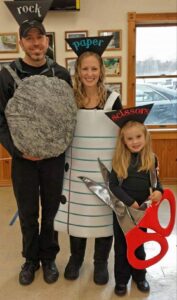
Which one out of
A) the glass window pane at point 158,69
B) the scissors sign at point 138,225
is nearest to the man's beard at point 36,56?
the scissors sign at point 138,225

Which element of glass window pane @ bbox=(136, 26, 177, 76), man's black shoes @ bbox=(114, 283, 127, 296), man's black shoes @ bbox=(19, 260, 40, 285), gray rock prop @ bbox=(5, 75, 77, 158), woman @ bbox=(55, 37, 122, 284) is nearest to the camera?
gray rock prop @ bbox=(5, 75, 77, 158)

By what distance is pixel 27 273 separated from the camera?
186 centimetres

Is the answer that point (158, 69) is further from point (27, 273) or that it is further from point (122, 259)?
point (27, 273)

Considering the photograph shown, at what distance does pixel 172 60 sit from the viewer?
11.9ft

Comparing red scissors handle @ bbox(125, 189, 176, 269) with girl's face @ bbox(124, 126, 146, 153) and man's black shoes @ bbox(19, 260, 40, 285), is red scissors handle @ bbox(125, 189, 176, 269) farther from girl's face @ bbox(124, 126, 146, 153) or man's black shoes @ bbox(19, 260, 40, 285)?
man's black shoes @ bbox(19, 260, 40, 285)

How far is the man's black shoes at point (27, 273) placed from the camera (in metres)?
1.84

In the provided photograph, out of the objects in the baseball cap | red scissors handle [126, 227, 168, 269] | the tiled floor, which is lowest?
the tiled floor

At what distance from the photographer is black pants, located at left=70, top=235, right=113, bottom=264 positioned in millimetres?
1784

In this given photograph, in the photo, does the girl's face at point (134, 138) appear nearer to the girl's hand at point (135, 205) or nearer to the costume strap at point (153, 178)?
the costume strap at point (153, 178)

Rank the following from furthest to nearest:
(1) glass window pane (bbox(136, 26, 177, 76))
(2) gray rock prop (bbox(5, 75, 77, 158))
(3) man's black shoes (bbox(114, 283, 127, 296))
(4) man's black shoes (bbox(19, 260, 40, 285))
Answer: (1) glass window pane (bbox(136, 26, 177, 76))
(4) man's black shoes (bbox(19, 260, 40, 285))
(3) man's black shoes (bbox(114, 283, 127, 296))
(2) gray rock prop (bbox(5, 75, 77, 158))

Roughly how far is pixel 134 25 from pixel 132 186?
2.29 metres

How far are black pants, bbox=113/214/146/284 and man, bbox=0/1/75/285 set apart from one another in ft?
1.18

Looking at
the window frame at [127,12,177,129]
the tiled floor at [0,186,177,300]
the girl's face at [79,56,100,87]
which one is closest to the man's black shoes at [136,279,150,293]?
the tiled floor at [0,186,177,300]

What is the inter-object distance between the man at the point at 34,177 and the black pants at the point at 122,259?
0.36 metres
